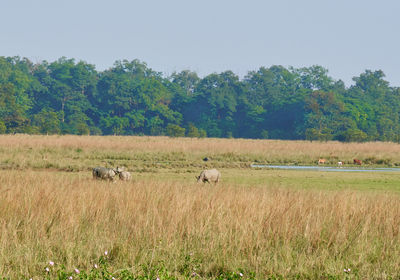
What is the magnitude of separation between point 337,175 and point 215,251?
2106 cm

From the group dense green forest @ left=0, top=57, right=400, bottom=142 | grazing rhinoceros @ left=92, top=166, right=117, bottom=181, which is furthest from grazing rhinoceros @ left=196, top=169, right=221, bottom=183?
dense green forest @ left=0, top=57, right=400, bottom=142

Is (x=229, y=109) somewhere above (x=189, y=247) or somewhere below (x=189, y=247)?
above

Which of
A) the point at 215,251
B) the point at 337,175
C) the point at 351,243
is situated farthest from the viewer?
the point at 337,175

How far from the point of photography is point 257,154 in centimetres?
4003

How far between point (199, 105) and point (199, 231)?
9647 cm

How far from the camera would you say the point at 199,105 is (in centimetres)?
10575

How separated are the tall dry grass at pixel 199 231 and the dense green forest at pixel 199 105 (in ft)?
249

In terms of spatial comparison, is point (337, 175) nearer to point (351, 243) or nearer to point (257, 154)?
point (257, 154)

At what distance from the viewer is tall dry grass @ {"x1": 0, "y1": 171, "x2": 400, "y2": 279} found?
833 cm

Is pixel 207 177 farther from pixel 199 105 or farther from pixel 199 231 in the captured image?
pixel 199 105

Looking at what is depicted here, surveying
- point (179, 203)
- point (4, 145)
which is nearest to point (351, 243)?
point (179, 203)

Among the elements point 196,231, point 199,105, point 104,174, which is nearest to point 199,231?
point 196,231

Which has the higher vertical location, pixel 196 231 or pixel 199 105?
pixel 199 105

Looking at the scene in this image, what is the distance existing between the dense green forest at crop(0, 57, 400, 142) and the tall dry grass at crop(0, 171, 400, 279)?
249 feet
